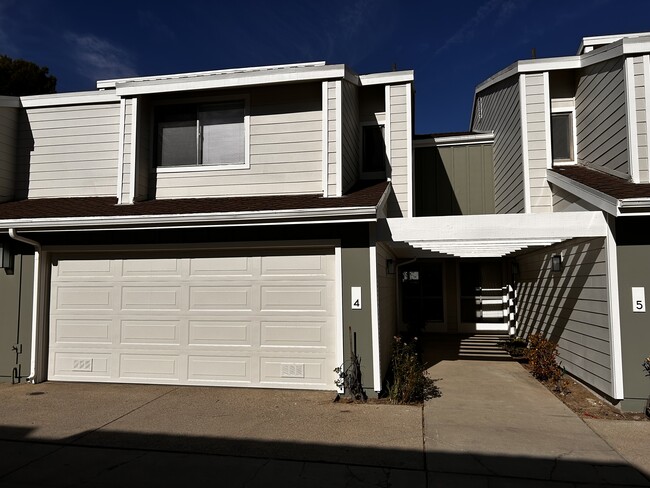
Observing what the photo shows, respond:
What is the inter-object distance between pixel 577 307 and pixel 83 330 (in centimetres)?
809

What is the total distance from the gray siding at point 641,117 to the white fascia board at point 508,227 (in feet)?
4.50

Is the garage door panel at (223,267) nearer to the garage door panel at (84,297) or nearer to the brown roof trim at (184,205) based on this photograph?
the brown roof trim at (184,205)

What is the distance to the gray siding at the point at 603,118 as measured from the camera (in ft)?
23.1

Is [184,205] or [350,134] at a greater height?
[350,134]

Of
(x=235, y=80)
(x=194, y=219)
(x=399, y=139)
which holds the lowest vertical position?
(x=194, y=219)

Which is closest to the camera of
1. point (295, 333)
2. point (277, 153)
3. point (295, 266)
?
point (295, 333)

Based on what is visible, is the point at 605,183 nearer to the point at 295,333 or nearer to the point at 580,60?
the point at 580,60

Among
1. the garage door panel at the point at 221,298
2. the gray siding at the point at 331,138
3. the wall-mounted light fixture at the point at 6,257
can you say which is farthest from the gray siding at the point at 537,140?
the wall-mounted light fixture at the point at 6,257

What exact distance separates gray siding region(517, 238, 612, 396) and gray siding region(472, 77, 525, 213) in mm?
1323

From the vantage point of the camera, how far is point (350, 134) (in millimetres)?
8328

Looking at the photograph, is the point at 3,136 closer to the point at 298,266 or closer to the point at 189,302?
the point at 189,302

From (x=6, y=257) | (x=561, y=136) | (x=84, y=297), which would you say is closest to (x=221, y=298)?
(x=84, y=297)

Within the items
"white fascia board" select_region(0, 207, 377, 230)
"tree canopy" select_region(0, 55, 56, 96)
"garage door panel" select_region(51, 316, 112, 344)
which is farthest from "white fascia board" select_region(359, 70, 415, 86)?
"tree canopy" select_region(0, 55, 56, 96)

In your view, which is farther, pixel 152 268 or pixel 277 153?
pixel 277 153
